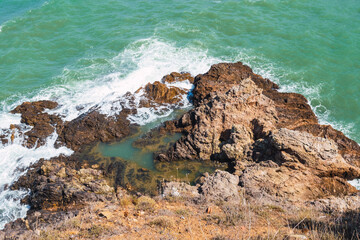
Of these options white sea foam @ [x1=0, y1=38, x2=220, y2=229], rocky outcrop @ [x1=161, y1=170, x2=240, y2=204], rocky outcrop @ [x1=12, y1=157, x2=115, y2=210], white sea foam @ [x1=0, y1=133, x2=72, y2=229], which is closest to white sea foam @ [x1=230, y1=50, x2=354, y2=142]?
white sea foam @ [x1=0, y1=38, x2=220, y2=229]

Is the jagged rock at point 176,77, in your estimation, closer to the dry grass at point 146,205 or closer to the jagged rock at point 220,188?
the jagged rock at point 220,188

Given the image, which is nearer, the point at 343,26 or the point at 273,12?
the point at 343,26

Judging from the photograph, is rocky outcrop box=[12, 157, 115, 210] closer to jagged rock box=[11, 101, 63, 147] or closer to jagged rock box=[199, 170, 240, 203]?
jagged rock box=[11, 101, 63, 147]

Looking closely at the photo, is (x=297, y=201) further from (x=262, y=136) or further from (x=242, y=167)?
(x=262, y=136)

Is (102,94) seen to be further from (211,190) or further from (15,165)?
(211,190)

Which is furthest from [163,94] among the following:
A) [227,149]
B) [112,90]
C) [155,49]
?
[155,49]

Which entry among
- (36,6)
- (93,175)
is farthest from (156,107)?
(36,6)

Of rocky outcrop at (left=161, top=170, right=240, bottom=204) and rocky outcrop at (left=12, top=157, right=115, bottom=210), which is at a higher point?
rocky outcrop at (left=161, top=170, right=240, bottom=204)
